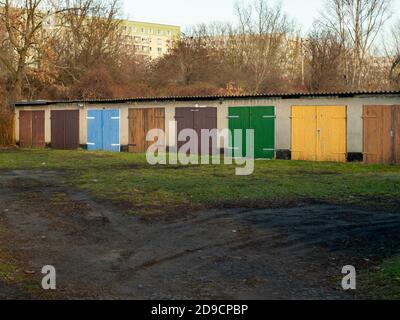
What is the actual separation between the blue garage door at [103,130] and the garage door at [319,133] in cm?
937

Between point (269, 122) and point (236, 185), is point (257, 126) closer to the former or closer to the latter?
point (269, 122)

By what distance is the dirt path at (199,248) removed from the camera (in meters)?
5.78

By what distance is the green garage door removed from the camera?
23.2 m

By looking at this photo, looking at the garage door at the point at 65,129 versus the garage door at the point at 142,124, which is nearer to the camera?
the garage door at the point at 142,124

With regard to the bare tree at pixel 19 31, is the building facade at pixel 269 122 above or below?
below

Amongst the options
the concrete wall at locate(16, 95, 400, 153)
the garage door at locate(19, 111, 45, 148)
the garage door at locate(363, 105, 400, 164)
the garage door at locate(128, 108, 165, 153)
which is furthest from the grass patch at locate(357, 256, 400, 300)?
the garage door at locate(19, 111, 45, 148)

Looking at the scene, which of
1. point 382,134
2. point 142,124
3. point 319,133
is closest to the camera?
point 382,134

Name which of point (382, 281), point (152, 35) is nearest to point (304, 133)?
point (382, 281)

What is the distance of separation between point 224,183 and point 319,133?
8.48 metres

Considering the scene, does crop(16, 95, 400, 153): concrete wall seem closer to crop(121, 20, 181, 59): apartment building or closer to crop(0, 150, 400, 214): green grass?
crop(0, 150, 400, 214): green grass

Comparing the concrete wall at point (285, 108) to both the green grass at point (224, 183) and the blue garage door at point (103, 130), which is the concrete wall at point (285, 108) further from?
the green grass at point (224, 183)

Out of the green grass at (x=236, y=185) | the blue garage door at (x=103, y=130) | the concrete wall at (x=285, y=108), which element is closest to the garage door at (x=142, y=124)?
the concrete wall at (x=285, y=108)

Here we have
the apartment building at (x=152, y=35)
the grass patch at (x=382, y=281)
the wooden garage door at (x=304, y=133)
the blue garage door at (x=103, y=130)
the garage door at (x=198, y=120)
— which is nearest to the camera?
the grass patch at (x=382, y=281)

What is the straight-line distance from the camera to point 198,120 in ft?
82.5
